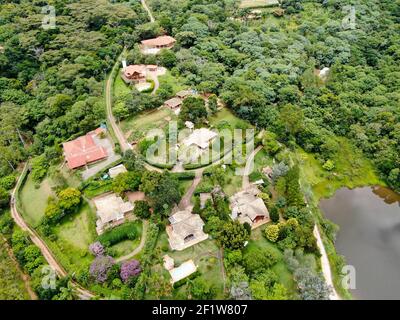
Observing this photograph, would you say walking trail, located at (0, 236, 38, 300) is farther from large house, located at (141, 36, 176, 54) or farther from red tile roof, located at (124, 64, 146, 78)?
large house, located at (141, 36, 176, 54)

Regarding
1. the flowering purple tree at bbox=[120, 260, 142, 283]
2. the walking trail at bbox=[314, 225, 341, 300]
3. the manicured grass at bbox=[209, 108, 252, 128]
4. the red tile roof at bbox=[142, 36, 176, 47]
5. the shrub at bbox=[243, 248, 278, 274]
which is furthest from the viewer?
the red tile roof at bbox=[142, 36, 176, 47]

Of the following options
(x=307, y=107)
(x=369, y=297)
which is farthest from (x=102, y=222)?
(x=307, y=107)

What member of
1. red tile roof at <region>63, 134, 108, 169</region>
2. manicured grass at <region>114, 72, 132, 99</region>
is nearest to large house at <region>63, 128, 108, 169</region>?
red tile roof at <region>63, 134, 108, 169</region>

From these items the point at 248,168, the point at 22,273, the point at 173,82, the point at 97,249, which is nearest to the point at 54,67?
the point at 173,82

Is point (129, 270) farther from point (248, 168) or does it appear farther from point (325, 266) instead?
point (248, 168)

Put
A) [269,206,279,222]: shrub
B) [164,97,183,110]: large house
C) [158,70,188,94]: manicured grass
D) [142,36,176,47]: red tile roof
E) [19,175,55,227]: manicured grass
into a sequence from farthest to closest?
1. [142,36,176,47]: red tile roof
2. [158,70,188,94]: manicured grass
3. [164,97,183,110]: large house
4. [19,175,55,227]: manicured grass
5. [269,206,279,222]: shrub

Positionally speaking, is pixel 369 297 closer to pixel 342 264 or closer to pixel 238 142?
pixel 342 264

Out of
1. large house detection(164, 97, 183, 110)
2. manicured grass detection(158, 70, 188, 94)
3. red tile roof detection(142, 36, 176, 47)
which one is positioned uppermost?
red tile roof detection(142, 36, 176, 47)
